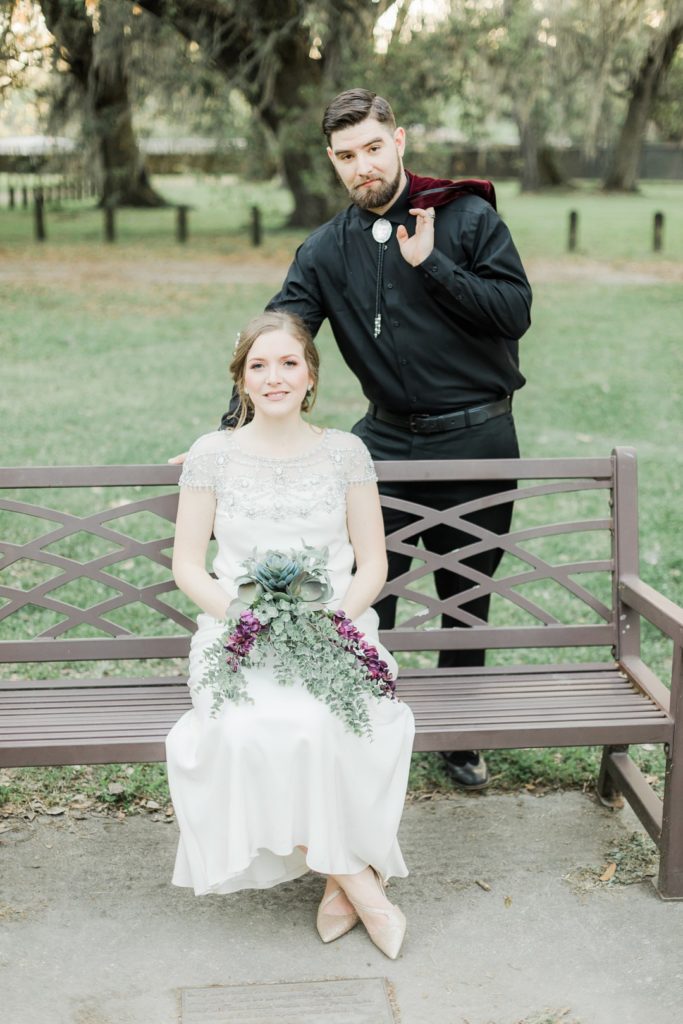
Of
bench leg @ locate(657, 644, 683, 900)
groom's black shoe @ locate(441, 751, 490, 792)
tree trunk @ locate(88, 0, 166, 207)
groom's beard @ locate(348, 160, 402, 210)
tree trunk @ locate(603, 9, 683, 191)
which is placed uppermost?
tree trunk @ locate(603, 9, 683, 191)

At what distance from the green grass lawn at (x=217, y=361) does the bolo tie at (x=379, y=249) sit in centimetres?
163

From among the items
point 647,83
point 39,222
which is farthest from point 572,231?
point 39,222

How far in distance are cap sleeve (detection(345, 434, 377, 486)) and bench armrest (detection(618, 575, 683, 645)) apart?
0.93 meters

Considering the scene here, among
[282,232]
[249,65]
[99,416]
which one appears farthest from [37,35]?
[99,416]

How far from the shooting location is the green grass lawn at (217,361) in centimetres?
613

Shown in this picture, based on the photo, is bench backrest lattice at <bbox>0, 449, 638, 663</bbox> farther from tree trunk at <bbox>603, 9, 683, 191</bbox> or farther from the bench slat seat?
tree trunk at <bbox>603, 9, 683, 191</bbox>

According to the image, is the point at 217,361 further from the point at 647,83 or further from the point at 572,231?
the point at 647,83

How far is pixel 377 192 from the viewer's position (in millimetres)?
3713

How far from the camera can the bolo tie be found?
3.80 metres

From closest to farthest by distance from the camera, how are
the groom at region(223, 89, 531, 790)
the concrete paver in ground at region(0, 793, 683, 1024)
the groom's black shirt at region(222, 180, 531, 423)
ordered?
the concrete paver in ground at region(0, 793, 683, 1024) → the groom at region(223, 89, 531, 790) → the groom's black shirt at region(222, 180, 531, 423)

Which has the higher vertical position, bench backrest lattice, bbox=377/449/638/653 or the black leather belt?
→ the black leather belt

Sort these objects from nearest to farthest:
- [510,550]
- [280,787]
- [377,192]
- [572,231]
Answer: [280,787] < [377,192] < [510,550] < [572,231]

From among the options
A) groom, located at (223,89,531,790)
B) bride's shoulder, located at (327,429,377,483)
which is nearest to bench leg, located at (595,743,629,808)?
groom, located at (223,89,531,790)

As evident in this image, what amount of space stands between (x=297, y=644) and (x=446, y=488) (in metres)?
1.05
